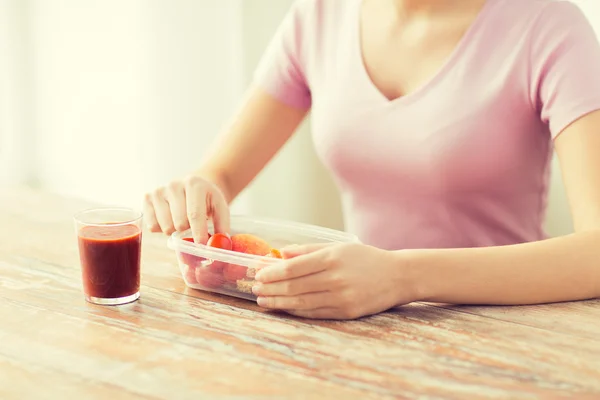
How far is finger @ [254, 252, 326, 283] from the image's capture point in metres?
1.07

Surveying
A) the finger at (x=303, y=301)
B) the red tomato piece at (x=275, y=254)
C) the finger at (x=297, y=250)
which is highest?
A: the finger at (x=297, y=250)

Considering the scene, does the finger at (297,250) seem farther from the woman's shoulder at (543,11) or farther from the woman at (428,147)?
the woman's shoulder at (543,11)

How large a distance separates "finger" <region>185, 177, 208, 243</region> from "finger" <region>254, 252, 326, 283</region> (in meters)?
0.18

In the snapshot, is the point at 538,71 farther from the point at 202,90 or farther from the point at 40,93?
the point at 40,93

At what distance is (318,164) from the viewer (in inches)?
109

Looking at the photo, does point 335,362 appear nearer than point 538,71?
Yes

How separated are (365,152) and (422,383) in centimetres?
71

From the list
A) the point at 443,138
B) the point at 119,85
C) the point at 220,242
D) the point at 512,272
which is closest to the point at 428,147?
the point at 443,138

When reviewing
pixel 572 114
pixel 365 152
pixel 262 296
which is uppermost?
pixel 572 114

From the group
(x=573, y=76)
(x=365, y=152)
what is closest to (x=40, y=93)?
(x=365, y=152)

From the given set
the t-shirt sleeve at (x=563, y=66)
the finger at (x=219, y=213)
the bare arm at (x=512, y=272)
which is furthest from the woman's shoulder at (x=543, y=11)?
the finger at (x=219, y=213)

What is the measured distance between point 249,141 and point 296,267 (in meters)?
0.65

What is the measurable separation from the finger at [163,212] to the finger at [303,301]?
0.96 ft

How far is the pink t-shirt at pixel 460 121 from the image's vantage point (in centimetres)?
139
